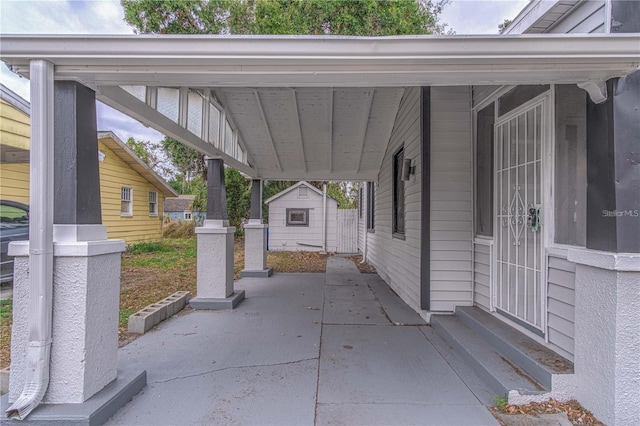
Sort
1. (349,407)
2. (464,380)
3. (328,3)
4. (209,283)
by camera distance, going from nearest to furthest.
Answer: (349,407) → (464,380) → (209,283) → (328,3)

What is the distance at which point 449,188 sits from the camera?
4.11 meters

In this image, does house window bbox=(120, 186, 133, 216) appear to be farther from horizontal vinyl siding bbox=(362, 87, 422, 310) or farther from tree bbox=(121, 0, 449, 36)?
horizontal vinyl siding bbox=(362, 87, 422, 310)

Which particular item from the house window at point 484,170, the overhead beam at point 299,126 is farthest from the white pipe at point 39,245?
the house window at point 484,170

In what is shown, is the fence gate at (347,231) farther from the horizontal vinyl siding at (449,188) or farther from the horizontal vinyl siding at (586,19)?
the horizontal vinyl siding at (586,19)

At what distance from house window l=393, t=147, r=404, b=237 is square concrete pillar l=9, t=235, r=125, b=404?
4.42 meters

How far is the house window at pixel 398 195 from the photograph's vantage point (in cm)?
566

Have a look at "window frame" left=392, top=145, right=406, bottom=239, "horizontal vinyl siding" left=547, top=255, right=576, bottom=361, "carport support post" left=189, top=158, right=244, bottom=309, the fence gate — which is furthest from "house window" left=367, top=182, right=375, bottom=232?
"horizontal vinyl siding" left=547, top=255, right=576, bottom=361

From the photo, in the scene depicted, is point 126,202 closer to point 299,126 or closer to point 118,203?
point 118,203

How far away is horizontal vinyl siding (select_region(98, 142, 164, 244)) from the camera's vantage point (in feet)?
35.2

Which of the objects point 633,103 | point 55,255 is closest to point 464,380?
point 633,103

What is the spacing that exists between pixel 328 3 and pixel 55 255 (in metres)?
10.9

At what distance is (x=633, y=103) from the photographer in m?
2.04

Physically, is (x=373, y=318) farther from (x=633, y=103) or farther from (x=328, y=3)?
(x=328, y=3)

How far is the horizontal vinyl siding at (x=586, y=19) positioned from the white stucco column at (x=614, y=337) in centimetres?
158
